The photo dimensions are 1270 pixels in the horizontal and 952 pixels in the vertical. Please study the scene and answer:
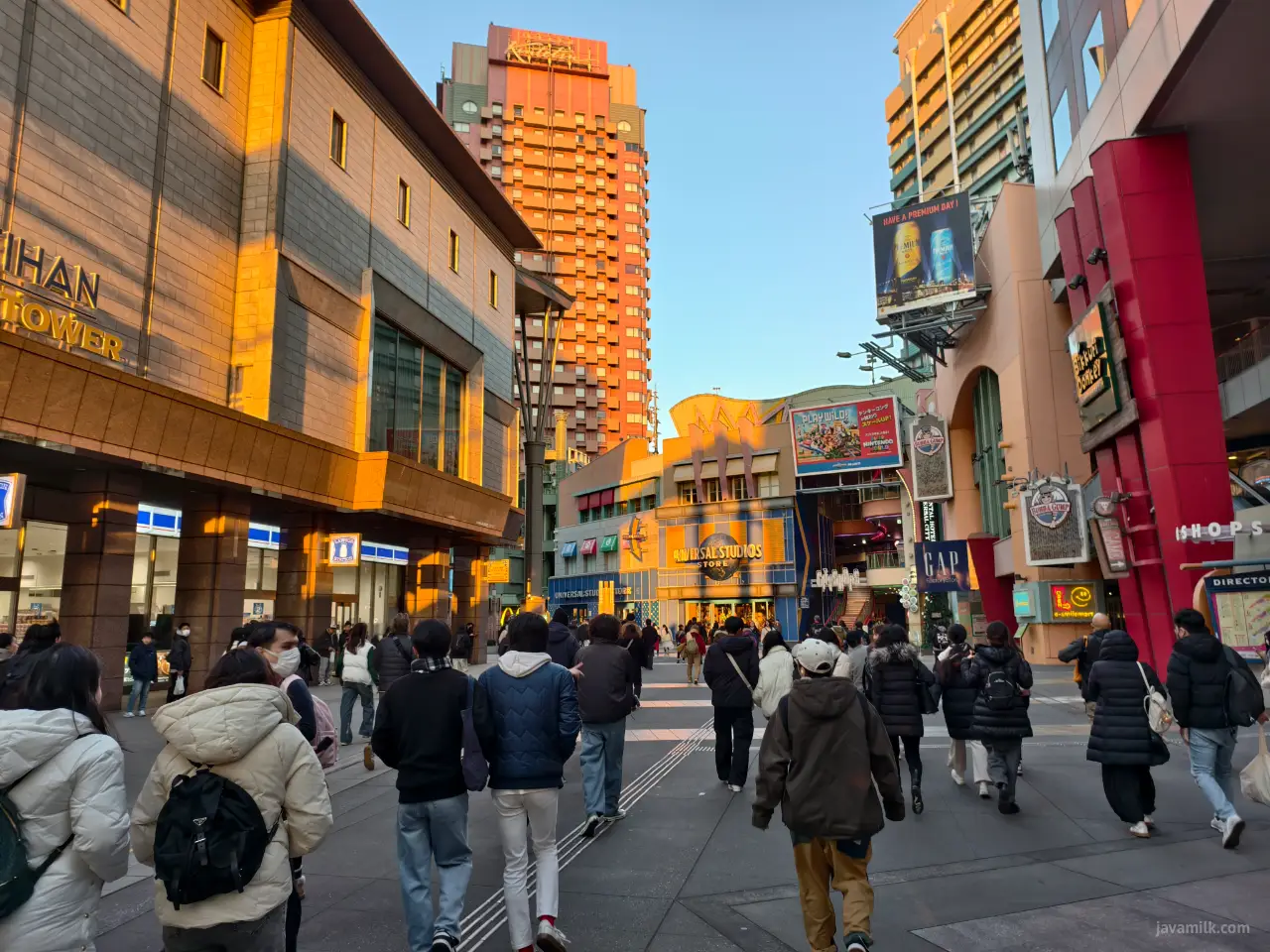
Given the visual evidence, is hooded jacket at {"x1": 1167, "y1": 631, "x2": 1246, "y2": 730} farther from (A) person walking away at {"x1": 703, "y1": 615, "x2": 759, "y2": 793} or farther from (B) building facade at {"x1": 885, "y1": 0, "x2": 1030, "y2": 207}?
(B) building facade at {"x1": 885, "y1": 0, "x2": 1030, "y2": 207}

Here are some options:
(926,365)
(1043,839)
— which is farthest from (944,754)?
(926,365)

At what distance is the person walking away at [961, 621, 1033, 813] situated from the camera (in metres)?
7.63

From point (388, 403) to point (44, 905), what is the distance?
75.9 feet

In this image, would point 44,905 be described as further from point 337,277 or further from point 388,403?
point 388,403

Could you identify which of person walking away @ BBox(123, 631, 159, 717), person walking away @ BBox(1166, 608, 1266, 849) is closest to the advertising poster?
person walking away @ BBox(123, 631, 159, 717)

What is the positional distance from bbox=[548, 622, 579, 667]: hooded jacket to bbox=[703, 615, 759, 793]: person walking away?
5.90 feet

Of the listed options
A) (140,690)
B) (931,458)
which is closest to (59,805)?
(140,690)

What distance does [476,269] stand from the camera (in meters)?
32.7

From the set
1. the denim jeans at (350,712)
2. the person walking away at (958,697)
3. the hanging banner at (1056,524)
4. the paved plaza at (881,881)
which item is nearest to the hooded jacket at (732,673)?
the paved plaza at (881,881)

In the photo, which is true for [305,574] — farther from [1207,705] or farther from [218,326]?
[1207,705]

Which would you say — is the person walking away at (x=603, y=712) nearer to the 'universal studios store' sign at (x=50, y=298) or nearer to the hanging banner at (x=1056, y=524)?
the 'universal studios store' sign at (x=50, y=298)

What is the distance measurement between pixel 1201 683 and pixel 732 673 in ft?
13.4

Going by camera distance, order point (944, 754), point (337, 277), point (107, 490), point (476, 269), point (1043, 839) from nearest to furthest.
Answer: point (1043, 839)
point (944, 754)
point (107, 490)
point (337, 277)
point (476, 269)

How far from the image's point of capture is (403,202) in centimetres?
2681
